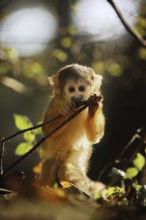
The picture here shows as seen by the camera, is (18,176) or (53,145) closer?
(18,176)

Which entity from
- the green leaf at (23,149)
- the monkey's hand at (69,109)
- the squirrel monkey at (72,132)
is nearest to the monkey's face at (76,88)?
the squirrel monkey at (72,132)

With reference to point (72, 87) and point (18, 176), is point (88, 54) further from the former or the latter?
point (18, 176)

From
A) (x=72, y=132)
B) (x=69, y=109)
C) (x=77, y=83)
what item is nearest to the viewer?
(x=69, y=109)

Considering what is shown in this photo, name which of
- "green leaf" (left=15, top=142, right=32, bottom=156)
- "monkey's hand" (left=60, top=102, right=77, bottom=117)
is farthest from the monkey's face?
"green leaf" (left=15, top=142, right=32, bottom=156)

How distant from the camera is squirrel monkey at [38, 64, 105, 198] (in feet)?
11.4

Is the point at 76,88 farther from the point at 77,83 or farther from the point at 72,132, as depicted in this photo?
the point at 72,132

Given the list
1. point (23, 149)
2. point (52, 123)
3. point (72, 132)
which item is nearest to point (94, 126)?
point (72, 132)

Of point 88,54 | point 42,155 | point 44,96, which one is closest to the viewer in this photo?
point 42,155

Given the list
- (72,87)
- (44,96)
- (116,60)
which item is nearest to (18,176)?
(72,87)

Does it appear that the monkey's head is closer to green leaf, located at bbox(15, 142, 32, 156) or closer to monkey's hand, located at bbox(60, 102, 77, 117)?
monkey's hand, located at bbox(60, 102, 77, 117)

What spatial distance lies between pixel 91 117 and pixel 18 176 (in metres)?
1.47

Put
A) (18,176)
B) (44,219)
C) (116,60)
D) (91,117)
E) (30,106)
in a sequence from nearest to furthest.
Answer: (44,219), (18,176), (91,117), (116,60), (30,106)

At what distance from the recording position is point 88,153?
395cm

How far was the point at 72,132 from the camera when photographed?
3.62 m
